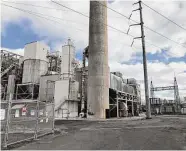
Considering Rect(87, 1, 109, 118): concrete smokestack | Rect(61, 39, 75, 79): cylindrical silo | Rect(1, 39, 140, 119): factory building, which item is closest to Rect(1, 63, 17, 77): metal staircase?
Rect(1, 39, 140, 119): factory building

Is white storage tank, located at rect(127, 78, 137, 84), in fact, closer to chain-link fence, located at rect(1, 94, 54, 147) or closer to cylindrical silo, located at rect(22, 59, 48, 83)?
cylindrical silo, located at rect(22, 59, 48, 83)

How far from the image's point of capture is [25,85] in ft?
134

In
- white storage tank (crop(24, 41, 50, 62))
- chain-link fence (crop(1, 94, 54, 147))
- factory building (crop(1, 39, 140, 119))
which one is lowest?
chain-link fence (crop(1, 94, 54, 147))

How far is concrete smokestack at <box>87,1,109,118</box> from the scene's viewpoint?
32.2 meters

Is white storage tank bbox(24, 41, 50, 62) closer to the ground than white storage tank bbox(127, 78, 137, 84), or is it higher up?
higher up

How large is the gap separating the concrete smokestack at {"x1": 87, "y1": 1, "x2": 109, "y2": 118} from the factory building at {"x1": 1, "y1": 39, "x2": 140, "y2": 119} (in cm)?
124

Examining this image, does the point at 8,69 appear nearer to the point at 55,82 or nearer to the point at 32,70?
the point at 32,70

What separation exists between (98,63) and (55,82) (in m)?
8.60

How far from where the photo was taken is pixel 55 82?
36.1 metres

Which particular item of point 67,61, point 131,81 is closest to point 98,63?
point 67,61

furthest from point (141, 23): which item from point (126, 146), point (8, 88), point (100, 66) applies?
point (8, 88)

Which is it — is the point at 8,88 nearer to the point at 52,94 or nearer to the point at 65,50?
the point at 52,94

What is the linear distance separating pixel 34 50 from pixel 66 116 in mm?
15608

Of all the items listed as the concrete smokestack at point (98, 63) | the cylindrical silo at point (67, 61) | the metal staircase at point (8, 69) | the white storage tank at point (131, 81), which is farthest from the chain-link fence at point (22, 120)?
the white storage tank at point (131, 81)
